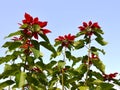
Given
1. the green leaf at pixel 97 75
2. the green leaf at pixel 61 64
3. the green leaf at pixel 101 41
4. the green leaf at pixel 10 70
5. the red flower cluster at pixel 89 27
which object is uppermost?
the red flower cluster at pixel 89 27

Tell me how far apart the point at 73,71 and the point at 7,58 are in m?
2.58

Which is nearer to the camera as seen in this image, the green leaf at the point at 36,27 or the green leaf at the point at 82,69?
the green leaf at the point at 36,27

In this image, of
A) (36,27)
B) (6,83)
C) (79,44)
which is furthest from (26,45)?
(79,44)

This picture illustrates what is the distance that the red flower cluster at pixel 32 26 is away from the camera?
6.23 metres

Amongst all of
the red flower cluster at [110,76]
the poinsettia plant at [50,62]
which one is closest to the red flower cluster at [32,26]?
the poinsettia plant at [50,62]

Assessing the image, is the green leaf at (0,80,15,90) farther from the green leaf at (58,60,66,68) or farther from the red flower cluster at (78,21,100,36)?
the red flower cluster at (78,21,100,36)

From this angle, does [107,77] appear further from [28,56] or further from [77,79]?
[28,56]

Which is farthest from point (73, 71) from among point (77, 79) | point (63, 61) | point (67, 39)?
point (67, 39)

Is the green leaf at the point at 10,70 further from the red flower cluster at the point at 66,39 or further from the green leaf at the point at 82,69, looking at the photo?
the red flower cluster at the point at 66,39

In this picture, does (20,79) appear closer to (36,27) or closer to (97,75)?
(36,27)

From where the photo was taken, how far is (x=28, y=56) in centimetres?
623

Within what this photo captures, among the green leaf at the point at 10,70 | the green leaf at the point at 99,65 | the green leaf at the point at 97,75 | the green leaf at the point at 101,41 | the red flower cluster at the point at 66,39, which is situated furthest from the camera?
the red flower cluster at the point at 66,39

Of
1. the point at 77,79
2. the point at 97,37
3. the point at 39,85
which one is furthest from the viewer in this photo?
the point at 97,37

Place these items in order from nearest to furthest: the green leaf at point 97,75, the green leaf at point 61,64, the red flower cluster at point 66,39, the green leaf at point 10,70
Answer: the green leaf at point 10,70 < the green leaf at point 97,75 < the green leaf at point 61,64 < the red flower cluster at point 66,39
